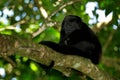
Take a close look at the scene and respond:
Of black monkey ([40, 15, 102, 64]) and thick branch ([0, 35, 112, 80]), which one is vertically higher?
thick branch ([0, 35, 112, 80])

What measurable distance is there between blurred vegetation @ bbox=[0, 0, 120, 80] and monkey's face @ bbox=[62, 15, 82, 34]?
0.80ft

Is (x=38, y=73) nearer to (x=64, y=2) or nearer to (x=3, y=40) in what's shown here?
(x=64, y=2)

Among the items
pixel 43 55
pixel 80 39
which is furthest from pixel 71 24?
pixel 43 55

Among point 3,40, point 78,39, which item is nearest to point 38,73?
point 78,39

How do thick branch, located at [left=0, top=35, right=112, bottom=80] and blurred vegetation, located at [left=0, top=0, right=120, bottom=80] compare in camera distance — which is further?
blurred vegetation, located at [left=0, top=0, right=120, bottom=80]

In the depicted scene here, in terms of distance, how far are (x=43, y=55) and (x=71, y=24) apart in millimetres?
1522

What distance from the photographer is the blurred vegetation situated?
4.85m

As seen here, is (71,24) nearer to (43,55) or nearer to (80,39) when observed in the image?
(80,39)

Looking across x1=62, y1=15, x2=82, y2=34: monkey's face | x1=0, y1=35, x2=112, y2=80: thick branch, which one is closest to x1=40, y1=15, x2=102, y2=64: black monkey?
x1=62, y1=15, x2=82, y2=34: monkey's face

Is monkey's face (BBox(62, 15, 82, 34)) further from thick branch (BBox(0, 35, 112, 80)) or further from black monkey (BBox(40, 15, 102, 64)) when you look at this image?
thick branch (BBox(0, 35, 112, 80))

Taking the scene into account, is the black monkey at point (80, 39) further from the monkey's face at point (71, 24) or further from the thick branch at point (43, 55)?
the thick branch at point (43, 55)

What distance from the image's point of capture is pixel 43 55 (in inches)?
139

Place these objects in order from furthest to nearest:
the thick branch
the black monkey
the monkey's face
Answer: the monkey's face → the black monkey → the thick branch

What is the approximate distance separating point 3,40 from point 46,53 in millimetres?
567
